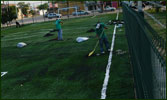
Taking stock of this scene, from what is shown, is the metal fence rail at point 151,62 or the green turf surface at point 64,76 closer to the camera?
the metal fence rail at point 151,62

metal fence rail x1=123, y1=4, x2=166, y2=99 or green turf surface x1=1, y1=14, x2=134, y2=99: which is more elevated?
metal fence rail x1=123, y1=4, x2=166, y2=99

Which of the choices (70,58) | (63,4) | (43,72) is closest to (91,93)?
(43,72)

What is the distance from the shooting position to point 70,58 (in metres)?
11.7

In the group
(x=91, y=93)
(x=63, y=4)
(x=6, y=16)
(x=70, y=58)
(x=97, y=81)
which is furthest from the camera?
(x=63, y=4)

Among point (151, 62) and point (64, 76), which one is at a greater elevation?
point (151, 62)

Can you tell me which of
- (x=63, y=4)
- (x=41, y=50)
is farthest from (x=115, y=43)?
(x=63, y=4)

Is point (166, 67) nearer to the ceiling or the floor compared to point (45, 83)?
nearer to the ceiling

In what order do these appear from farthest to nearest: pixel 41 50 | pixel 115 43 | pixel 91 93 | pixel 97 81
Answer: pixel 41 50
pixel 115 43
pixel 97 81
pixel 91 93

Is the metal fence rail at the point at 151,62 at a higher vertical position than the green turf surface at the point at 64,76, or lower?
higher

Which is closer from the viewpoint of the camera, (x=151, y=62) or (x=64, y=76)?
(x=151, y=62)

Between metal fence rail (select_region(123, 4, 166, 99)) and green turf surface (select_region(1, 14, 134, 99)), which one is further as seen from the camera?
green turf surface (select_region(1, 14, 134, 99))

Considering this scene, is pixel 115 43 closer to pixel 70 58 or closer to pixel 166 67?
pixel 70 58

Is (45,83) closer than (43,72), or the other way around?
(45,83)

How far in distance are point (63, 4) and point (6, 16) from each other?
2432 centimetres
